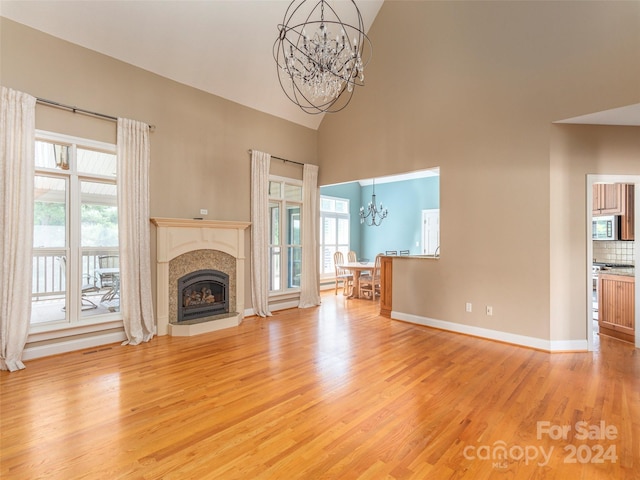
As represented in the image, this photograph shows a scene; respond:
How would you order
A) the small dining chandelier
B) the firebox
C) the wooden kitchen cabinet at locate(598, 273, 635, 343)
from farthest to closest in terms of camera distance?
the small dining chandelier < the firebox < the wooden kitchen cabinet at locate(598, 273, 635, 343)

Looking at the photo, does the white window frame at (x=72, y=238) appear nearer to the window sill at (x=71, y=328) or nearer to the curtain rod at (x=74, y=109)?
the window sill at (x=71, y=328)

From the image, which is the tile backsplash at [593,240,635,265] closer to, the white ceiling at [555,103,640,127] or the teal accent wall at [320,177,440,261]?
the white ceiling at [555,103,640,127]

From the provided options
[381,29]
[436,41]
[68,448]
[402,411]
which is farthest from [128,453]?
[381,29]

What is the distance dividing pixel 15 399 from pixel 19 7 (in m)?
4.00

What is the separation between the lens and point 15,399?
2.72 m

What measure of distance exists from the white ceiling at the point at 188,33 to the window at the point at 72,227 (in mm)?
1284

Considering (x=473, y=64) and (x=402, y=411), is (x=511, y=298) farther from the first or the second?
(x=473, y=64)

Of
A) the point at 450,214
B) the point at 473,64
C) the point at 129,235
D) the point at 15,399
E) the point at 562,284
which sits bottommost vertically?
the point at 15,399

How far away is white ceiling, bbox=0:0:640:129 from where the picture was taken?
11.9 ft

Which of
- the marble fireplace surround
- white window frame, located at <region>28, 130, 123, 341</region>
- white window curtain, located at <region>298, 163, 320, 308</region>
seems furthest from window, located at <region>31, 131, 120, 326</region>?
white window curtain, located at <region>298, 163, 320, 308</region>

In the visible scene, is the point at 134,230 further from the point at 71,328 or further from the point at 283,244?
the point at 283,244

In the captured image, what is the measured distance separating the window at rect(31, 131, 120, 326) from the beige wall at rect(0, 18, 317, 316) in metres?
0.31

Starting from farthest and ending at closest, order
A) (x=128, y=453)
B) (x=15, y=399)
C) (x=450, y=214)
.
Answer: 1. (x=450, y=214)
2. (x=15, y=399)
3. (x=128, y=453)

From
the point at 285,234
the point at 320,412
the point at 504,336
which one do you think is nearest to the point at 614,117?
the point at 504,336
